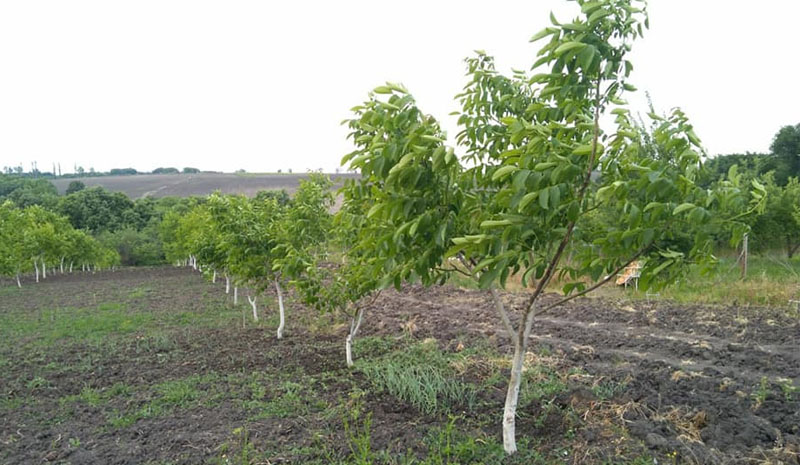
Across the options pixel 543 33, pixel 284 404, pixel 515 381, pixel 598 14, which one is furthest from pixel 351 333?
pixel 598 14

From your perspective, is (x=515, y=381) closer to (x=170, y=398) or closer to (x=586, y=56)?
(x=586, y=56)

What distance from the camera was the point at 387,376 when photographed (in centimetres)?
672

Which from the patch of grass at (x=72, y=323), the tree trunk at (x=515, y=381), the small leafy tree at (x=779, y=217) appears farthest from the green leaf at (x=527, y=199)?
the small leafy tree at (x=779, y=217)

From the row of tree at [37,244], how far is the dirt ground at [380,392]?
45.3ft

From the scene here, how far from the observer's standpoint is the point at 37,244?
79.6 feet

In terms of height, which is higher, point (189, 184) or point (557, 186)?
point (557, 186)

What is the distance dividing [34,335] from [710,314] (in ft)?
48.6

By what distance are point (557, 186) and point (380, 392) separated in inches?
173

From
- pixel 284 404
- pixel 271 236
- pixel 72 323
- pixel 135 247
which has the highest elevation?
pixel 271 236

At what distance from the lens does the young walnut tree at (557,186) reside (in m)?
3.12

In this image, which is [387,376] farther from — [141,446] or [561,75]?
[561,75]

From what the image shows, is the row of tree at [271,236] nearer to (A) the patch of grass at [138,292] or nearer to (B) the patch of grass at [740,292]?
(A) the patch of grass at [138,292]

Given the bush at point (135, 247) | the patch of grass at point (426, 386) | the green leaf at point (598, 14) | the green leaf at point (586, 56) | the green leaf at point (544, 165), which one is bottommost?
the bush at point (135, 247)

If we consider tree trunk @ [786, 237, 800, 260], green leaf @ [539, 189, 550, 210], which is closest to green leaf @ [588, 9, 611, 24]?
green leaf @ [539, 189, 550, 210]
